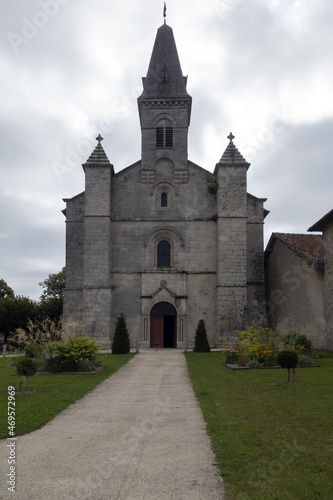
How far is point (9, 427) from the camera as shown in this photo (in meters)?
7.31

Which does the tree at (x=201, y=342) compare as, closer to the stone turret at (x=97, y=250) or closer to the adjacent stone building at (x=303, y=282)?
the adjacent stone building at (x=303, y=282)

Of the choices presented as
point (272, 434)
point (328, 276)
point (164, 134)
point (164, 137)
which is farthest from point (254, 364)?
point (164, 134)

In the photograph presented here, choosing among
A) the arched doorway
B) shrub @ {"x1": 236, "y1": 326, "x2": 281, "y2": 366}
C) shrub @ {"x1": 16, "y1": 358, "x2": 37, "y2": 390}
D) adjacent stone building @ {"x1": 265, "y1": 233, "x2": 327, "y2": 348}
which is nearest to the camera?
shrub @ {"x1": 16, "y1": 358, "x2": 37, "y2": 390}

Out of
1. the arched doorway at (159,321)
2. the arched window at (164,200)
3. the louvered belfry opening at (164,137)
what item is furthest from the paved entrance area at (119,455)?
the louvered belfry opening at (164,137)

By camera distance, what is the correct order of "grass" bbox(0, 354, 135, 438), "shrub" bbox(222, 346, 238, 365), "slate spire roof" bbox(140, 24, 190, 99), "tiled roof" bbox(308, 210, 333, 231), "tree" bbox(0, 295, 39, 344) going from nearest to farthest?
"grass" bbox(0, 354, 135, 438) < "shrub" bbox(222, 346, 238, 365) < "tiled roof" bbox(308, 210, 333, 231) < "slate spire roof" bbox(140, 24, 190, 99) < "tree" bbox(0, 295, 39, 344)

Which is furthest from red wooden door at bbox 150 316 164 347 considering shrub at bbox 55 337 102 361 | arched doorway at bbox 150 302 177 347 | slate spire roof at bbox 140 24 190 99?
slate spire roof at bbox 140 24 190 99

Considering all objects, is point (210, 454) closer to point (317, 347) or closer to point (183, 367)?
point (183, 367)

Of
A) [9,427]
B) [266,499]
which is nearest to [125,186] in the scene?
[9,427]

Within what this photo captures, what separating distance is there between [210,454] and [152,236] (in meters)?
23.9

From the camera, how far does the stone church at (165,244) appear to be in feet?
91.8

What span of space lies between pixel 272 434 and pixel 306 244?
→ 71.6 ft

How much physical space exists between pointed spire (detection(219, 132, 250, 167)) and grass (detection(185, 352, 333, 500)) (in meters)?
18.6

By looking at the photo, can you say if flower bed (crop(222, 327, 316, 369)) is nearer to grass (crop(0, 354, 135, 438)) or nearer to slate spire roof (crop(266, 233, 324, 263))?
grass (crop(0, 354, 135, 438))

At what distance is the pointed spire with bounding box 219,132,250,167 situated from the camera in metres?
29.2
